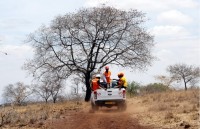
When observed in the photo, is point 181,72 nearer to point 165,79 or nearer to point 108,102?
point 165,79

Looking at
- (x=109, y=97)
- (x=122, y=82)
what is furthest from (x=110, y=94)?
→ (x=122, y=82)

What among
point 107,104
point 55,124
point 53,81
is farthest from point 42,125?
point 53,81

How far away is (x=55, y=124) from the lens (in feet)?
52.5

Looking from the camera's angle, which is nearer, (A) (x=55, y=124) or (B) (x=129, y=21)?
(A) (x=55, y=124)

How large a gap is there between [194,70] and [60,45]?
4377 cm

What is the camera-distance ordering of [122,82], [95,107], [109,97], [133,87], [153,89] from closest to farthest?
[109,97] → [95,107] → [122,82] → [133,87] → [153,89]

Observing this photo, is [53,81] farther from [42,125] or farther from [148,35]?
[42,125]

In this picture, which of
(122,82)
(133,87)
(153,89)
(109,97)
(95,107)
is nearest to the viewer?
(109,97)

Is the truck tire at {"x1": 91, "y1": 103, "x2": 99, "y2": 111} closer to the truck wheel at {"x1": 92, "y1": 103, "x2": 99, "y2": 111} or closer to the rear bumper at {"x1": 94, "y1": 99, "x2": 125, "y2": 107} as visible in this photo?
the truck wheel at {"x1": 92, "y1": 103, "x2": 99, "y2": 111}

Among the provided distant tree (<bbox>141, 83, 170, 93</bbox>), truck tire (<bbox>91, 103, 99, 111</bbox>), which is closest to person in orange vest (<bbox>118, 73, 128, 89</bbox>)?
truck tire (<bbox>91, 103, 99, 111</bbox>)

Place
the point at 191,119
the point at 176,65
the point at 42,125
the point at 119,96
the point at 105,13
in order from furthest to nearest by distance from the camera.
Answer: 1. the point at 176,65
2. the point at 105,13
3. the point at 119,96
4. the point at 42,125
5. the point at 191,119

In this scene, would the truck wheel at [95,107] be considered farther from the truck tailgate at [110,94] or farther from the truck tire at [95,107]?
the truck tailgate at [110,94]

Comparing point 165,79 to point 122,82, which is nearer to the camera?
point 122,82

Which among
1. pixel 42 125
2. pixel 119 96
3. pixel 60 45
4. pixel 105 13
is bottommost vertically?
pixel 42 125
